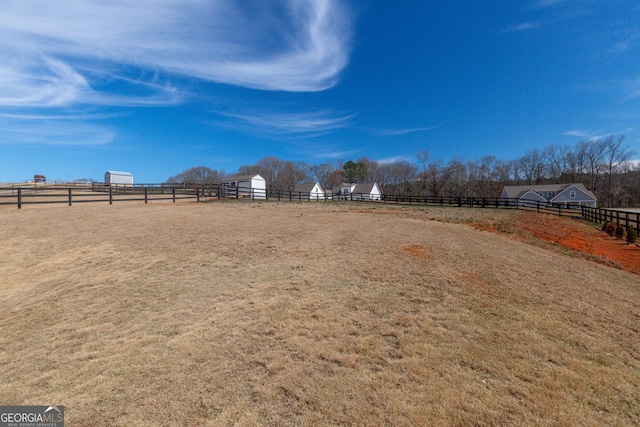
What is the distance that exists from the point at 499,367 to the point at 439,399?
913 millimetres

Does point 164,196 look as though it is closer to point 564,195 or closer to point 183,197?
point 183,197

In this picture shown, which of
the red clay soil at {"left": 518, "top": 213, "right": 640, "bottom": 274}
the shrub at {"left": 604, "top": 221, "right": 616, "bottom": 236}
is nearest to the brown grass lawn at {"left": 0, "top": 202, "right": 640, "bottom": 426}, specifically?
the red clay soil at {"left": 518, "top": 213, "right": 640, "bottom": 274}

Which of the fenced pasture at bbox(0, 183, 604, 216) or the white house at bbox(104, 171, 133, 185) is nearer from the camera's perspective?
the fenced pasture at bbox(0, 183, 604, 216)

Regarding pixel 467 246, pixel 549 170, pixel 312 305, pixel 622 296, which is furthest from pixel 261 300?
pixel 549 170

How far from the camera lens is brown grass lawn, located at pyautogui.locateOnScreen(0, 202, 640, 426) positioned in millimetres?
2289

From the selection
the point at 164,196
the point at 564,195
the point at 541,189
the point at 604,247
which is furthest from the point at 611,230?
the point at 541,189

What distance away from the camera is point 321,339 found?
3283 millimetres

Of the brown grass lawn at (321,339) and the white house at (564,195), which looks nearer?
the brown grass lawn at (321,339)

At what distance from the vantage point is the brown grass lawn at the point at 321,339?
7.51 feet

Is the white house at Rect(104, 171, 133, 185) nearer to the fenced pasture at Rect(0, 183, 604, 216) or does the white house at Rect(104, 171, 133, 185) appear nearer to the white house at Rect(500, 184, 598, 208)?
the fenced pasture at Rect(0, 183, 604, 216)

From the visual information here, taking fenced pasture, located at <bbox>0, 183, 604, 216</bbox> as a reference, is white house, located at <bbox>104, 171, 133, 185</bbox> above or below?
above

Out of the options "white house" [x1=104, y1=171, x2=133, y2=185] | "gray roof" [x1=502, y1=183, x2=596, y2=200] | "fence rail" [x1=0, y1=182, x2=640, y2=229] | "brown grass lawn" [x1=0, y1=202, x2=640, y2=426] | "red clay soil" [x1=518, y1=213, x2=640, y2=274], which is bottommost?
"red clay soil" [x1=518, y1=213, x2=640, y2=274]

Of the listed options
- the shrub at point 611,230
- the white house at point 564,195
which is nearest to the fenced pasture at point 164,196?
the shrub at point 611,230

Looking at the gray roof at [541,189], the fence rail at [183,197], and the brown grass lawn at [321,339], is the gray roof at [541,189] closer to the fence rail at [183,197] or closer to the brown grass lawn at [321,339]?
the fence rail at [183,197]
